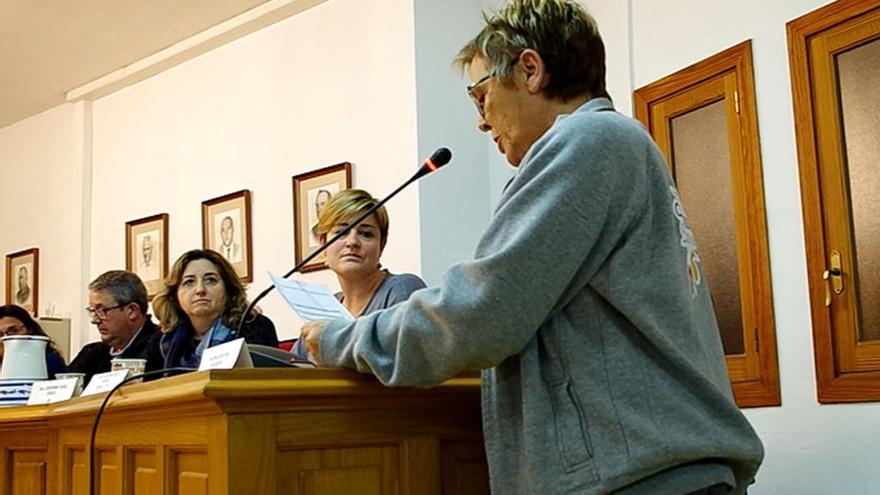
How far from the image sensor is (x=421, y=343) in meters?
1.37

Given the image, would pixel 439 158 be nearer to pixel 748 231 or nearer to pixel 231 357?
pixel 231 357

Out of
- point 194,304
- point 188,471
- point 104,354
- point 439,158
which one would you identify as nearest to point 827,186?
point 439,158

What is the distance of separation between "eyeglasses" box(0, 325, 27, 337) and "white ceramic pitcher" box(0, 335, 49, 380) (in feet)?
5.49

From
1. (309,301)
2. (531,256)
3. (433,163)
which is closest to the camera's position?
(531,256)

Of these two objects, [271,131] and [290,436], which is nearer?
[290,436]

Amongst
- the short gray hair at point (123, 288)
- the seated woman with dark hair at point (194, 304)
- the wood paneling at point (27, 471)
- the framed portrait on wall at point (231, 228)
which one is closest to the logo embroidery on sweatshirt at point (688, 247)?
the wood paneling at point (27, 471)

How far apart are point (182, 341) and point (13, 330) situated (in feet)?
5.14

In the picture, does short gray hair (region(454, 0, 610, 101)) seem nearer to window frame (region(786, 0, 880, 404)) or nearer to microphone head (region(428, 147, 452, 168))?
microphone head (region(428, 147, 452, 168))

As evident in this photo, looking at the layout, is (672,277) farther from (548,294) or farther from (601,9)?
(601,9)

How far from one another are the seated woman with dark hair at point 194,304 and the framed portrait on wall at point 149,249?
7.82ft

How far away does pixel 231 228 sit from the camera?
534 cm

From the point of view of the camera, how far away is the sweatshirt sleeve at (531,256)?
132 centimetres

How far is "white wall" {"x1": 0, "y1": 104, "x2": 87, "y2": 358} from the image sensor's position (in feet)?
21.1

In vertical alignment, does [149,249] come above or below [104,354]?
above
